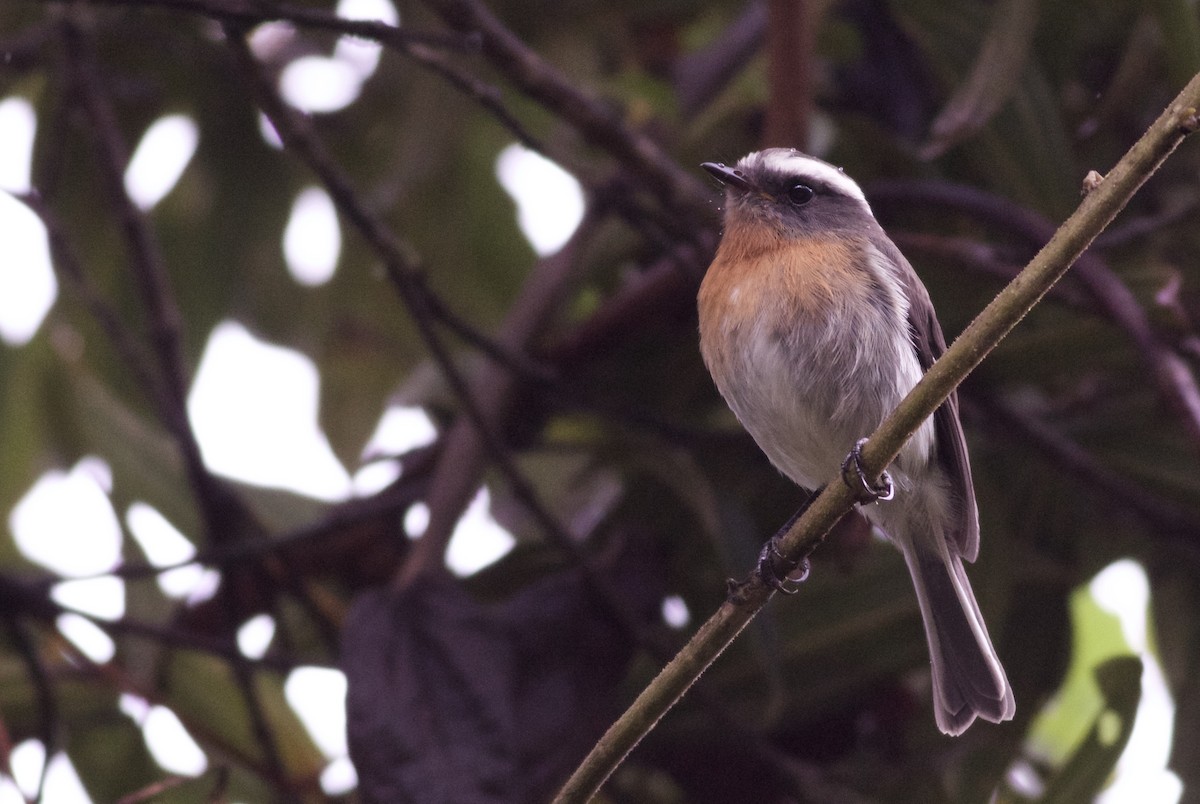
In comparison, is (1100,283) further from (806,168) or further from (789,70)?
(789,70)

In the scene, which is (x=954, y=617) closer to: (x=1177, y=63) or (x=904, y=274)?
(x=904, y=274)

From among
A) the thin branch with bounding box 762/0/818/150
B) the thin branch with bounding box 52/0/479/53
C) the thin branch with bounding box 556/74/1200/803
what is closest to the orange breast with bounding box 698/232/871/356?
the thin branch with bounding box 762/0/818/150

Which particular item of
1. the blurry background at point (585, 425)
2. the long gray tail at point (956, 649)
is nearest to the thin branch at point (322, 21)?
the blurry background at point (585, 425)

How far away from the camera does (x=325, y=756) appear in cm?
354

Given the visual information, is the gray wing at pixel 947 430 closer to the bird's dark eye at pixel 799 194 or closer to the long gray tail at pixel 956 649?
the long gray tail at pixel 956 649

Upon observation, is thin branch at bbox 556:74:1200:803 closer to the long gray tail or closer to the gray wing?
the long gray tail

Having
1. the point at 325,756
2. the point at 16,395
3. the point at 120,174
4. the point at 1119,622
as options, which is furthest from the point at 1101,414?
the point at 16,395

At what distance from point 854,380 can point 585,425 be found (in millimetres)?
1256

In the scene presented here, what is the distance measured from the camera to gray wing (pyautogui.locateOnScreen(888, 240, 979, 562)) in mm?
2570

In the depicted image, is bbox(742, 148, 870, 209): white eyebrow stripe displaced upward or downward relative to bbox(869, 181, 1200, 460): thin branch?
upward

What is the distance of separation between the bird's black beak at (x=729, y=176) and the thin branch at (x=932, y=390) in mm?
1419

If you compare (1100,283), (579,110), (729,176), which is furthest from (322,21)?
(1100,283)

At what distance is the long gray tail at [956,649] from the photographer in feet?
7.99

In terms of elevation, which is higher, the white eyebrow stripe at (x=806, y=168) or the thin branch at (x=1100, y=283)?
the white eyebrow stripe at (x=806, y=168)
